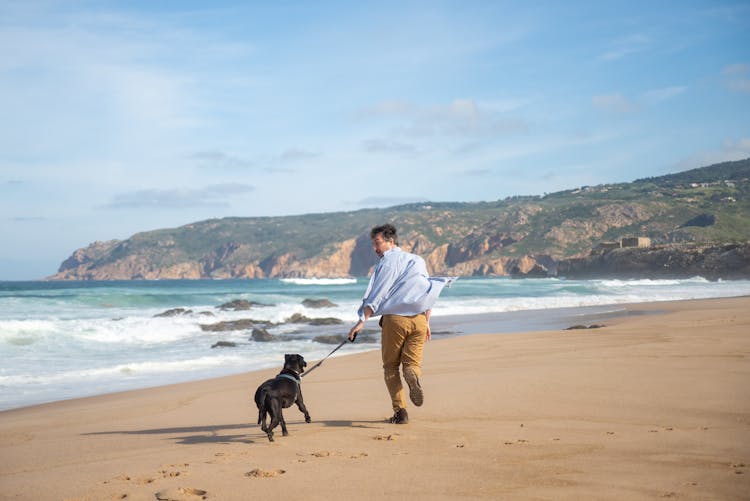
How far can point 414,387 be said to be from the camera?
550 centimetres

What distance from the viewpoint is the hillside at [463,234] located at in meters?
102

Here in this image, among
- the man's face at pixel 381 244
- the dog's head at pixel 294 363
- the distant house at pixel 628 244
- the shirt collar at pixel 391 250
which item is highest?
the man's face at pixel 381 244

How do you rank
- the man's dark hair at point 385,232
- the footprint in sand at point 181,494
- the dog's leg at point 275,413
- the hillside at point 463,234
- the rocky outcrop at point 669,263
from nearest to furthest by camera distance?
the footprint in sand at point 181,494
the dog's leg at point 275,413
the man's dark hair at point 385,232
the rocky outcrop at point 669,263
the hillside at point 463,234

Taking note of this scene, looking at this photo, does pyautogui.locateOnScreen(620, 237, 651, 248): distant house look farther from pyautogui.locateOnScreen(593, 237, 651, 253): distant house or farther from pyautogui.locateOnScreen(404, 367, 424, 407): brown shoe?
pyautogui.locateOnScreen(404, 367, 424, 407): brown shoe

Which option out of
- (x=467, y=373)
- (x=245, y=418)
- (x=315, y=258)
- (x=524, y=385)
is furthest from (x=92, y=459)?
(x=315, y=258)

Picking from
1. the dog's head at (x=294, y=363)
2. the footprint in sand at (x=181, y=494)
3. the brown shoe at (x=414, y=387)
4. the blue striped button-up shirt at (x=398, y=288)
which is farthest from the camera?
the dog's head at (x=294, y=363)

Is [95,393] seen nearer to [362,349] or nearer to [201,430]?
[201,430]

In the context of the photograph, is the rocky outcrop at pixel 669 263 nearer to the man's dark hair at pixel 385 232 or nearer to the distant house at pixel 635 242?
the distant house at pixel 635 242

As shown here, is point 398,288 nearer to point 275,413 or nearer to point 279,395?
point 279,395

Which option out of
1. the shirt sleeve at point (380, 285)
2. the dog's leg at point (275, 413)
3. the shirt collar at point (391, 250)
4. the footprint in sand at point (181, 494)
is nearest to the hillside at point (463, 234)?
the shirt collar at point (391, 250)

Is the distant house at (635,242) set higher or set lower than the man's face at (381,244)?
lower

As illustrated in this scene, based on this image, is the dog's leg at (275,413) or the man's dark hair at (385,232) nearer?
the dog's leg at (275,413)

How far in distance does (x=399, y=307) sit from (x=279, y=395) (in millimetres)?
1212

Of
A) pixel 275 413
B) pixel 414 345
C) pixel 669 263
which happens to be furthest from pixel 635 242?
pixel 275 413
